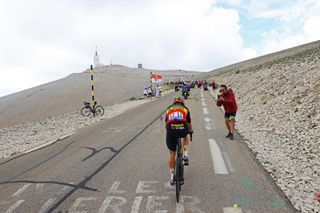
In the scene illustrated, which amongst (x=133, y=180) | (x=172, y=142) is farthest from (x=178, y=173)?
(x=133, y=180)

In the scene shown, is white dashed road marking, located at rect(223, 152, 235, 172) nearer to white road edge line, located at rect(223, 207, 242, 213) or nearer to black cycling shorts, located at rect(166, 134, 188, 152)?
black cycling shorts, located at rect(166, 134, 188, 152)

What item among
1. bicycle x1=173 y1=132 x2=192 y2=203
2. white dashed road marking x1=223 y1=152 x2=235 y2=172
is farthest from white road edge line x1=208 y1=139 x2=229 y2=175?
bicycle x1=173 y1=132 x2=192 y2=203

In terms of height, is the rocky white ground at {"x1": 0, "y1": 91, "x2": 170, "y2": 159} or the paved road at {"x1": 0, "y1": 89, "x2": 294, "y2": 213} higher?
the paved road at {"x1": 0, "y1": 89, "x2": 294, "y2": 213}

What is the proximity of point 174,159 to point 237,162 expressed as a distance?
2493 mm

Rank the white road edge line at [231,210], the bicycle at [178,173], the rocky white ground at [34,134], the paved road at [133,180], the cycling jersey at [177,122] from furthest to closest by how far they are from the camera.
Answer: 1. the rocky white ground at [34,134]
2. the cycling jersey at [177,122]
3. the bicycle at [178,173]
4. the paved road at [133,180]
5. the white road edge line at [231,210]

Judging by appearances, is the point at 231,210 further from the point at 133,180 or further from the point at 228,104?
the point at 228,104

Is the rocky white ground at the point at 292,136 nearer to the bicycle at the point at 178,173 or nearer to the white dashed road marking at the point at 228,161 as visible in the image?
the white dashed road marking at the point at 228,161

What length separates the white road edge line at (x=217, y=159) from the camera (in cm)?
756

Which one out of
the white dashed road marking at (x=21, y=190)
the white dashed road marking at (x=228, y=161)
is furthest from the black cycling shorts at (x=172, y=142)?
the white dashed road marking at (x=21, y=190)

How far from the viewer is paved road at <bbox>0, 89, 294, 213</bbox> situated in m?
5.65

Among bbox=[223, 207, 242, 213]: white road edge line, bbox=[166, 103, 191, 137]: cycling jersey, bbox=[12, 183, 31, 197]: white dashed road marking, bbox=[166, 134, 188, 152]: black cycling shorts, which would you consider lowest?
bbox=[12, 183, 31, 197]: white dashed road marking

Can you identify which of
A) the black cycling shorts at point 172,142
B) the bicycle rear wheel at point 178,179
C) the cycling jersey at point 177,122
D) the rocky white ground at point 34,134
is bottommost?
the rocky white ground at point 34,134

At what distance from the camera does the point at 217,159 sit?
8578 mm

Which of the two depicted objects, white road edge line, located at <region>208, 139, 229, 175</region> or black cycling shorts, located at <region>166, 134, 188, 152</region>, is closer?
black cycling shorts, located at <region>166, 134, 188, 152</region>
